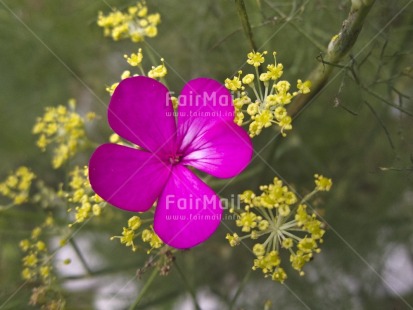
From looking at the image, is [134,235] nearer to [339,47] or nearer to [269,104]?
[269,104]

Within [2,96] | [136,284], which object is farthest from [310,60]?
[2,96]

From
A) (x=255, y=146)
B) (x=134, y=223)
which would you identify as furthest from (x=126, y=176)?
(x=255, y=146)

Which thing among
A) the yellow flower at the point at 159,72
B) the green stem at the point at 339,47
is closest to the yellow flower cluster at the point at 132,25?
the yellow flower at the point at 159,72

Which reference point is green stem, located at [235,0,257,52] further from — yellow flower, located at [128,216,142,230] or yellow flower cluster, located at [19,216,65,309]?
yellow flower cluster, located at [19,216,65,309]

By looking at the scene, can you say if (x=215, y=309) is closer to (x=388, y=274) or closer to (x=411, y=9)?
(x=388, y=274)

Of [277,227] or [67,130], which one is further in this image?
[67,130]
